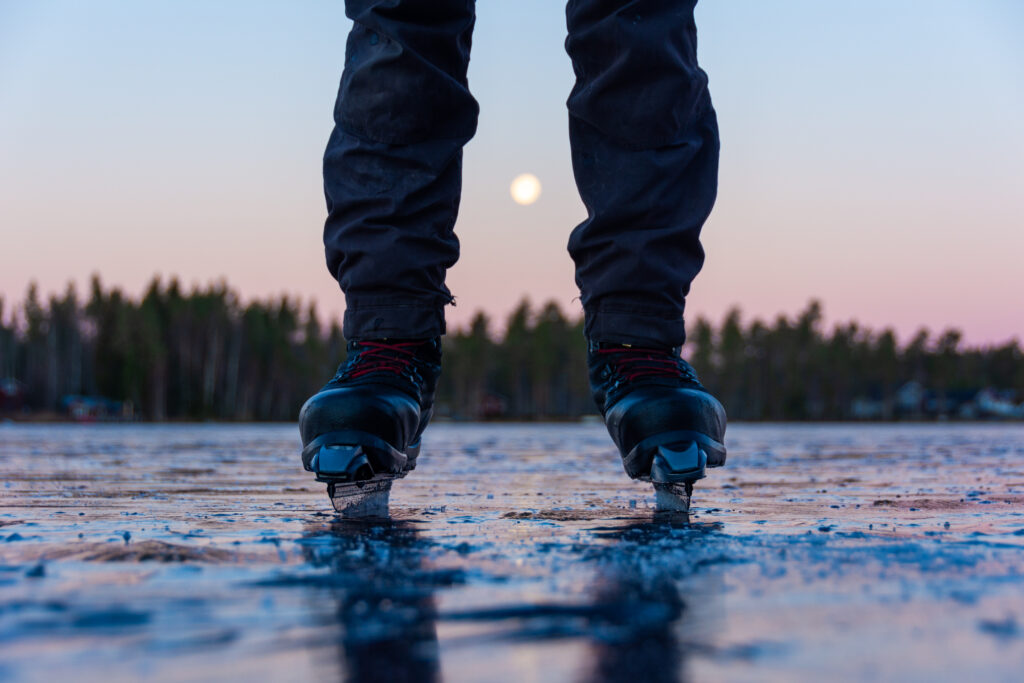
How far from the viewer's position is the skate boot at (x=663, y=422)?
1.49 m

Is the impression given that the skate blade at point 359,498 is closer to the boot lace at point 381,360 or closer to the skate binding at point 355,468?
the skate binding at point 355,468

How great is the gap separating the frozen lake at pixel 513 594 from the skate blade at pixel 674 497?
1.0 inches

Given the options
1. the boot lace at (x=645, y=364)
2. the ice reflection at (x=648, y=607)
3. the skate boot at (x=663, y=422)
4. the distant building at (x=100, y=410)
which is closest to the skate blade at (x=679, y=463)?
the skate boot at (x=663, y=422)

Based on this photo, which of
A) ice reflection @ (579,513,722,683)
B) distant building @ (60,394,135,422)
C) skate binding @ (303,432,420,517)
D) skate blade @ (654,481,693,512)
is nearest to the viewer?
ice reflection @ (579,513,722,683)

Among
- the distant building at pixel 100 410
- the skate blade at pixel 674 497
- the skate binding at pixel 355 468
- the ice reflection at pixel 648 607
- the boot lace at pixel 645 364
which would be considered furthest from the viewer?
the distant building at pixel 100 410

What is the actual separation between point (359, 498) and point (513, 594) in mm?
791

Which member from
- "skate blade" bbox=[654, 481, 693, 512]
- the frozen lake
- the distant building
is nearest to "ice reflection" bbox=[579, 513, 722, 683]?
the frozen lake

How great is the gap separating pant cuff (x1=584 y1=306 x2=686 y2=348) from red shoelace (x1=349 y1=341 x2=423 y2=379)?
1.18ft

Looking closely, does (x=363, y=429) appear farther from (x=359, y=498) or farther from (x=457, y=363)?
(x=457, y=363)

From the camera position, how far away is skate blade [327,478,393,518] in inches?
58.2

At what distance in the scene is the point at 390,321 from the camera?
1.71 m

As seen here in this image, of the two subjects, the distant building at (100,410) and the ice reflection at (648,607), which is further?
the distant building at (100,410)

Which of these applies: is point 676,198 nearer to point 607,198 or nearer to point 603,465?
point 607,198

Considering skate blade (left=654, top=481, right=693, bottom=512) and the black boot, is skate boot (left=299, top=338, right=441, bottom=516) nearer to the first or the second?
the black boot
